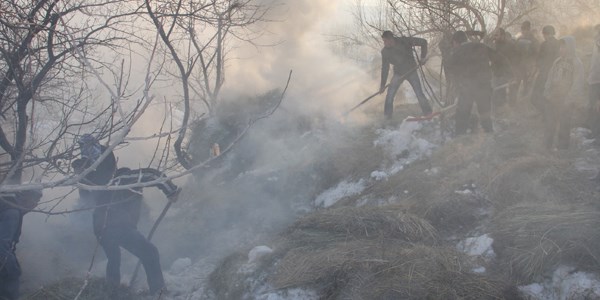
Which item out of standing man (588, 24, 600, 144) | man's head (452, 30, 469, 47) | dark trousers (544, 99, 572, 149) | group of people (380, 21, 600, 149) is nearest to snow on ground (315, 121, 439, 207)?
group of people (380, 21, 600, 149)

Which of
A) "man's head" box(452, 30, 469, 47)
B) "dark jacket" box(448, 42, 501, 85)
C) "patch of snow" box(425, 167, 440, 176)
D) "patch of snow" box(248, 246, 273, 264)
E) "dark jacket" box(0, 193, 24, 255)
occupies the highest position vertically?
"man's head" box(452, 30, 469, 47)

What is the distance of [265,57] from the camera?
12.2 m

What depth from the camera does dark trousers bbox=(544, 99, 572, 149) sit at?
17.6 feet

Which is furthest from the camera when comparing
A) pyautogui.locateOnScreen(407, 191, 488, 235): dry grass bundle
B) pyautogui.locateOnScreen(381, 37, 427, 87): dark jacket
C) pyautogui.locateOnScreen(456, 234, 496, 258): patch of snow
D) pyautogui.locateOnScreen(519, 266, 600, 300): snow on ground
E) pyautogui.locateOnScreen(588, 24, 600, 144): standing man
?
pyautogui.locateOnScreen(381, 37, 427, 87): dark jacket

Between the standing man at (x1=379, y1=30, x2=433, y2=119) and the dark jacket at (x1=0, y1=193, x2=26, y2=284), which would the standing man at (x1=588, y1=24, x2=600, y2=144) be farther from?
the dark jacket at (x1=0, y1=193, x2=26, y2=284)

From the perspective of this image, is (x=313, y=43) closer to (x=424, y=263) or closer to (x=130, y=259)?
(x=130, y=259)

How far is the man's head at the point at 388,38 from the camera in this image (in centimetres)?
708

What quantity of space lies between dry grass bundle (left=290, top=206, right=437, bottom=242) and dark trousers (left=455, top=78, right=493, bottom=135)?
247cm

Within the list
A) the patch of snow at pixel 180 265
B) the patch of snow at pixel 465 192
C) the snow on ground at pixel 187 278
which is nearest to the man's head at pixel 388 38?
the patch of snow at pixel 465 192

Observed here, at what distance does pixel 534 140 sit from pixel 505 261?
2989mm

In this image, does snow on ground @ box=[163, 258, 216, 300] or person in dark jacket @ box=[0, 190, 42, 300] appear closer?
person in dark jacket @ box=[0, 190, 42, 300]

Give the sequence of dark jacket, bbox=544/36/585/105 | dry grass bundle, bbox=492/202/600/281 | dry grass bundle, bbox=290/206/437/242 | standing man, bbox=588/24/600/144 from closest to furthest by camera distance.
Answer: dry grass bundle, bbox=492/202/600/281 < dry grass bundle, bbox=290/206/437/242 < dark jacket, bbox=544/36/585/105 < standing man, bbox=588/24/600/144

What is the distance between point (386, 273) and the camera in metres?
3.38

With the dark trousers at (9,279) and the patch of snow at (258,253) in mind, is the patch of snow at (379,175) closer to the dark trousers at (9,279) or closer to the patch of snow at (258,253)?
the patch of snow at (258,253)
